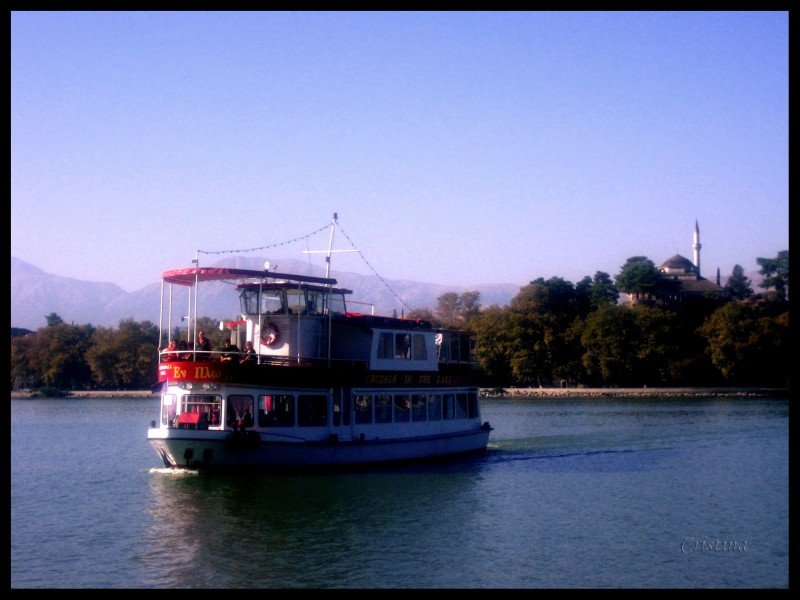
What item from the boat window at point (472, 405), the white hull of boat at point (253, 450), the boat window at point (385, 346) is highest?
the boat window at point (385, 346)

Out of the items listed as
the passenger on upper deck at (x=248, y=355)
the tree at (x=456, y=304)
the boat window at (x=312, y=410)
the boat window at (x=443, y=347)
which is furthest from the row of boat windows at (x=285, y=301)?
the tree at (x=456, y=304)

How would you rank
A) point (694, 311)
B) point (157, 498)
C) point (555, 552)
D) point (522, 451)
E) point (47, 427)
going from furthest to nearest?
point (694, 311) → point (47, 427) → point (522, 451) → point (157, 498) → point (555, 552)

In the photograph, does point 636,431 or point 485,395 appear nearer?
point 636,431

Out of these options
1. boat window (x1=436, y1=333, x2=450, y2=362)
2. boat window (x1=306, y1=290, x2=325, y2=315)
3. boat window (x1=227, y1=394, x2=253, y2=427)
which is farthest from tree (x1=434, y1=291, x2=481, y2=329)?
boat window (x1=227, y1=394, x2=253, y2=427)

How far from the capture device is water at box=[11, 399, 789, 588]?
61.2 feet

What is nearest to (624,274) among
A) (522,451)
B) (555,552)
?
(522,451)

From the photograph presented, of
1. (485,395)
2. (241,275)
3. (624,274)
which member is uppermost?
(624,274)

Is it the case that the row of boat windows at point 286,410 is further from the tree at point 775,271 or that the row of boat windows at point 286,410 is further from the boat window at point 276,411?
the tree at point 775,271

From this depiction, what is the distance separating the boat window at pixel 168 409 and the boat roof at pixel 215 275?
3567 mm

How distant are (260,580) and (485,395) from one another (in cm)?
7990

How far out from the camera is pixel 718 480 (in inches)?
1210

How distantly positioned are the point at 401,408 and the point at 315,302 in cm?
511

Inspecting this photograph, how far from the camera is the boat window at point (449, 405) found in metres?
35.1
